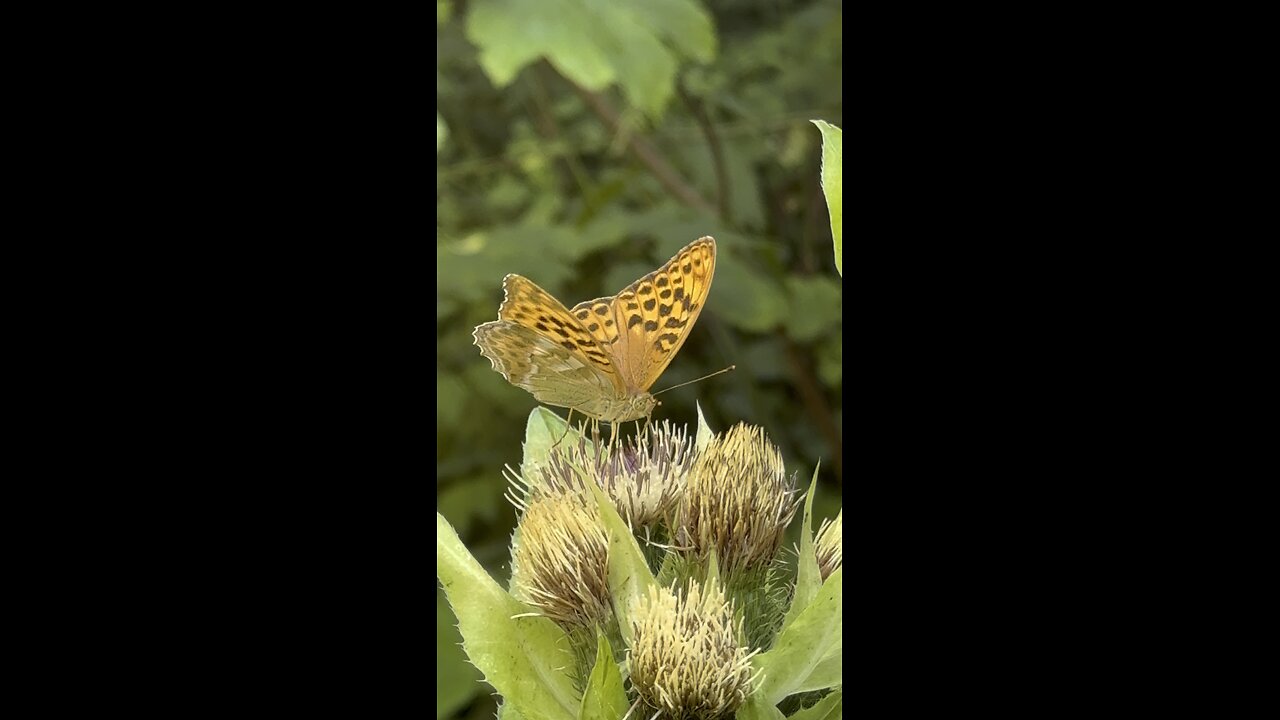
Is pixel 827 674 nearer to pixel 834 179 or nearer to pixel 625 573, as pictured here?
pixel 625 573

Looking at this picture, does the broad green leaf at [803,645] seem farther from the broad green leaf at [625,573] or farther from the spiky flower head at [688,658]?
the broad green leaf at [625,573]

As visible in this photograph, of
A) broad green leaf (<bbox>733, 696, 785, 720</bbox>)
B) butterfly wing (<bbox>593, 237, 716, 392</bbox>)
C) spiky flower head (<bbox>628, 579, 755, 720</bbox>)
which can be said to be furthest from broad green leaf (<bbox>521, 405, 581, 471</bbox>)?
broad green leaf (<bbox>733, 696, 785, 720</bbox>)

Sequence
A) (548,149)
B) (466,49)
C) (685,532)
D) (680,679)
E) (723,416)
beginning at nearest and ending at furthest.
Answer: (680,679) → (685,532) → (723,416) → (466,49) → (548,149)

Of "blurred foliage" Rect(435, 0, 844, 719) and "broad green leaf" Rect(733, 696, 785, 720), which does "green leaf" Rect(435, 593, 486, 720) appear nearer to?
"blurred foliage" Rect(435, 0, 844, 719)

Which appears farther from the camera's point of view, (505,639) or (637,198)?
(637,198)

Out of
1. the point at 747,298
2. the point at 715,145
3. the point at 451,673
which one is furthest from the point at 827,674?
the point at 715,145
